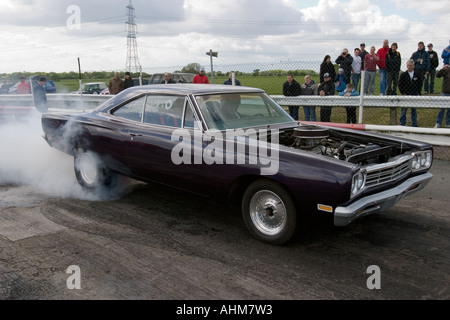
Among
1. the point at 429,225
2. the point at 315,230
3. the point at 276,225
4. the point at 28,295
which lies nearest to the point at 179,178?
the point at 276,225

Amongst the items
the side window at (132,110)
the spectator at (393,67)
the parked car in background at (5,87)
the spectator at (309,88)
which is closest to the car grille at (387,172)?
the side window at (132,110)

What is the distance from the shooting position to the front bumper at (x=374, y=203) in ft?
11.4

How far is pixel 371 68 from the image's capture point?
11.7 m

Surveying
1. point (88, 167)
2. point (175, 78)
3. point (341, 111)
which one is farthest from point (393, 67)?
point (175, 78)

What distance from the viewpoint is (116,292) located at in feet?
10.4

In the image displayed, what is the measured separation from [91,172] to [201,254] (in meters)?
2.54

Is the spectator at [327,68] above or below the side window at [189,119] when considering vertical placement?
above

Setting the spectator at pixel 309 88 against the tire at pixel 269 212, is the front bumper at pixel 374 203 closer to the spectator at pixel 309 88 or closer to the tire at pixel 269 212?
the tire at pixel 269 212

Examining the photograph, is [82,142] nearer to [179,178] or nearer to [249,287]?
[179,178]

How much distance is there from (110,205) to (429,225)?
144 inches

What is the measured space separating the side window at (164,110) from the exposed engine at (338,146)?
1.18m

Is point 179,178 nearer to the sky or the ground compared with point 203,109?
nearer to the ground

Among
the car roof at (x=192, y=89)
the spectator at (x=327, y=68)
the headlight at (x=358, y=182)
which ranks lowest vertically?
the headlight at (x=358, y=182)

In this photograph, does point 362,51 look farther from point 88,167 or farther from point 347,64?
point 88,167
